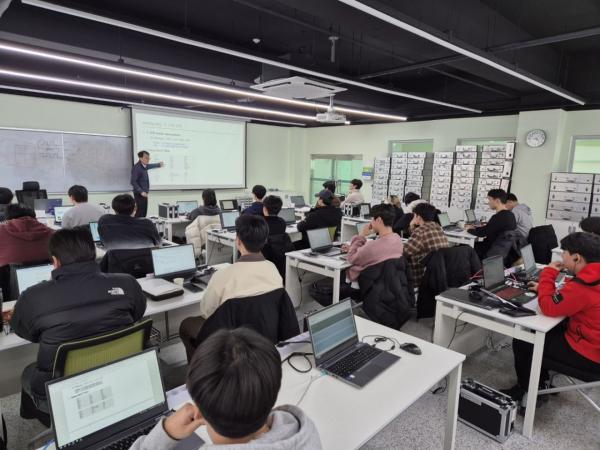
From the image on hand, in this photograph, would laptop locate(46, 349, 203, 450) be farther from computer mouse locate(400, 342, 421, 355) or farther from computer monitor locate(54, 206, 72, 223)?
computer monitor locate(54, 206, 72, 223)

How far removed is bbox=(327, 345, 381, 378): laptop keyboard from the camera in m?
1.78

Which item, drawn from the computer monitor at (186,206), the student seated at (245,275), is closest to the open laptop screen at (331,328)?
the student seated at (245,275)

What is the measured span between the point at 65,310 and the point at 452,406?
2041 mm

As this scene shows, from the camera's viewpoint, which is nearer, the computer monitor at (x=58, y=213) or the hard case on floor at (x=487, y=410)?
the hard case on floor at (x=487, y=410)

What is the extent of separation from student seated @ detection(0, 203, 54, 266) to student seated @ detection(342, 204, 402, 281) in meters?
2.60

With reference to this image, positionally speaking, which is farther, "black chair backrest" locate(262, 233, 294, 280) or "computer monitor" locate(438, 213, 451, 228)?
"computer monitor" locate(438, 213, 451, 228)

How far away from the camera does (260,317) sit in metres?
2.09

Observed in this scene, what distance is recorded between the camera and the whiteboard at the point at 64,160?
718 centimetres

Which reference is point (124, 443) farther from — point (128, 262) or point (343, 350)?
point (128, 262)

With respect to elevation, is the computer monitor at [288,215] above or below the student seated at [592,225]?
below

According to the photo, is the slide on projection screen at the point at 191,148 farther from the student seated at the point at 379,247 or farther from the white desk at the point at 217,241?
the student seated at the point at 379,247

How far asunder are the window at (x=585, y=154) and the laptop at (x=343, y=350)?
724 centimetres

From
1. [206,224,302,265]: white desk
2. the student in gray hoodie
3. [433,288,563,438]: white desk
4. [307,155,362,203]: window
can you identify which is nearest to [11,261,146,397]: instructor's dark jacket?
the student in gray hoodie

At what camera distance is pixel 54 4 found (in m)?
2.81
